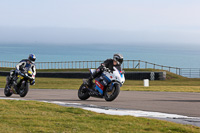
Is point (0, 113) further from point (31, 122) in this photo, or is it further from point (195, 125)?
point (195, 125)

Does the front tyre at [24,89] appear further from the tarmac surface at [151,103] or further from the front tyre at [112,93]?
the front tyre at [112,93]

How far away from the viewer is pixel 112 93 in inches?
603

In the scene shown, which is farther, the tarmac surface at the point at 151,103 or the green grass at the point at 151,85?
the green grass at the point at 151,85

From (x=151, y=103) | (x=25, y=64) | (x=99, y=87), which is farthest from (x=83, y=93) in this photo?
(x=25, y=64)

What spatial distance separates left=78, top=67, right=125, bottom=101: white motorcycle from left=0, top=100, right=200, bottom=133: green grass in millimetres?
3855

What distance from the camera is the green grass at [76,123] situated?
27.5 ft

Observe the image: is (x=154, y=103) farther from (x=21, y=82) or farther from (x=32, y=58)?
(x=21, y=82)

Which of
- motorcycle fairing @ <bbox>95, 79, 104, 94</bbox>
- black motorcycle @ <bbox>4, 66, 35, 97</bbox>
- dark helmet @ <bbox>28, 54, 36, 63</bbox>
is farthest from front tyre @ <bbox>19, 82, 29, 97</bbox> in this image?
motorcycle fairing @ <bbox>95, 79, 104, 94</bbox>

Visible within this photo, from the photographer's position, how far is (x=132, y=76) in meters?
48.1

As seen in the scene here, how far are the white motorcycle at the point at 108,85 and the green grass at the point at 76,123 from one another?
3855 millimetres

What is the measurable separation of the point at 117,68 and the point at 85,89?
1.90 m

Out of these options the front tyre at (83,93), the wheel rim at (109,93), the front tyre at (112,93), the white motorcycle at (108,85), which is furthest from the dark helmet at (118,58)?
the front tyre at (83,93)

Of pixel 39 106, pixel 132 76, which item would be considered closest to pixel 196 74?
pixel 132 76

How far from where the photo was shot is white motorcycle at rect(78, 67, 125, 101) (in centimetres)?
1498
